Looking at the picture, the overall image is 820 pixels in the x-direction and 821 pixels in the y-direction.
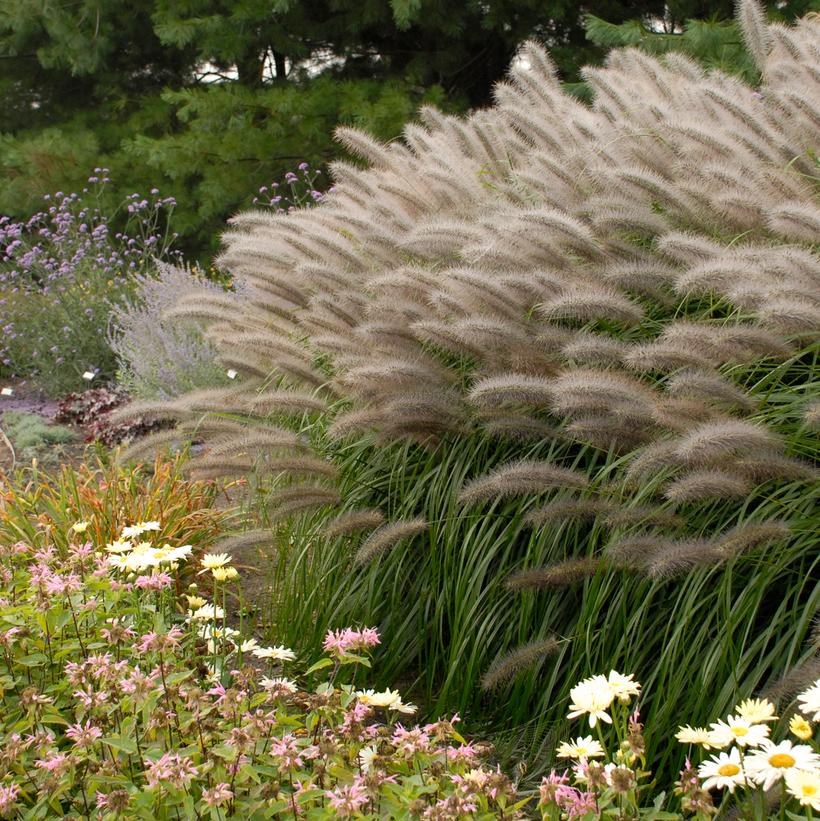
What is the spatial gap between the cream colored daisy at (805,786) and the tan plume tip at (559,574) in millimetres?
1085

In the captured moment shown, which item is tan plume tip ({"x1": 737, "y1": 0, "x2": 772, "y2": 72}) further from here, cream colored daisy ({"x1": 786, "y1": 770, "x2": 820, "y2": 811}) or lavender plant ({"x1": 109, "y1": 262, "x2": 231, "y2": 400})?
cream colored daisy ({"x1": 786, "y1": 770, "x2": 820, "y2": 811})

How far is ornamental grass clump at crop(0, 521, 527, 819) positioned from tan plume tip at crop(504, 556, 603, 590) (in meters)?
0.56

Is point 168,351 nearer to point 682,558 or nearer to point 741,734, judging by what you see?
point 682,558

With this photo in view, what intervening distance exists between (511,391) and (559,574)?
1.58 ft

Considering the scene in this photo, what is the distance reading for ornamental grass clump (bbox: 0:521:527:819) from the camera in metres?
1.87

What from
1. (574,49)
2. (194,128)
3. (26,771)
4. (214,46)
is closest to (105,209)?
(194,128)

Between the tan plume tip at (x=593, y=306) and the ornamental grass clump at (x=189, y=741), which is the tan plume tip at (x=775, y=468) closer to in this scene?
the tan plume tip at (x=593, y=306)

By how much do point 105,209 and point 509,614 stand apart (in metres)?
11.4

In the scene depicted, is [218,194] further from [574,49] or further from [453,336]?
[453,336]

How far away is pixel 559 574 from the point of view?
2.63 metres

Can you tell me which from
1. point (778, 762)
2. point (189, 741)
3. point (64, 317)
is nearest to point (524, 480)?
point (189, 741)

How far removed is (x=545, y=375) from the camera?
117 inches

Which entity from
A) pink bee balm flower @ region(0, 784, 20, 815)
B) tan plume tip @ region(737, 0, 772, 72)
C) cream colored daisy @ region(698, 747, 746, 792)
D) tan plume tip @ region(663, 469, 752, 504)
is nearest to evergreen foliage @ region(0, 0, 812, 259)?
tan plume tip @ region(737, 0, 772, 72)

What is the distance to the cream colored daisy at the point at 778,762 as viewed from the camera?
1.57 m
